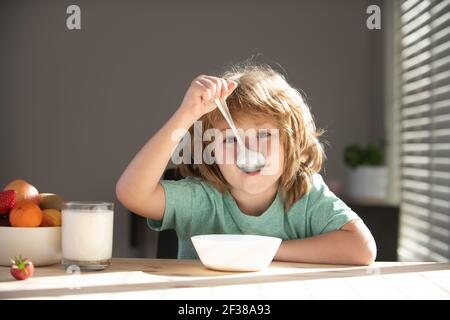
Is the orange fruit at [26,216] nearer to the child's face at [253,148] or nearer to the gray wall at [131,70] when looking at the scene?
the child's face at [253,148]

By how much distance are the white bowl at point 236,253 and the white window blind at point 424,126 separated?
58.0 inches

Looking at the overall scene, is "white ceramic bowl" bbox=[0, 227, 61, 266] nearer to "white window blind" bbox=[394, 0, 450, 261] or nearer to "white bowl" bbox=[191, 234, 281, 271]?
"white bowl" bbox=[191, 234, 281, 271]

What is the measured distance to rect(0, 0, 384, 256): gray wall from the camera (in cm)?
374

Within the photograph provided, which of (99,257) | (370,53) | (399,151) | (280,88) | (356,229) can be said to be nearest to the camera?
(99,257)

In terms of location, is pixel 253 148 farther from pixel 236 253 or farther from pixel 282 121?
pixel 236 253

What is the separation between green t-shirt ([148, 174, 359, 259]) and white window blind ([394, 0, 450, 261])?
1149 millimetres

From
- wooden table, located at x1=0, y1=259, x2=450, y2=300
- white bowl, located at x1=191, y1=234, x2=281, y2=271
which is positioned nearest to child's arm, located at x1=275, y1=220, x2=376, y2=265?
wooden table, located at x1=0, y1=259, x2=450, y2=300

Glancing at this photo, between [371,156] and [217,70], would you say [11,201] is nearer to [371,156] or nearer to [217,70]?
[371,156]

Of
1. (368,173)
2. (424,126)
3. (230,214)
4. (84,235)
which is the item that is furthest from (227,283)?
(368,173)

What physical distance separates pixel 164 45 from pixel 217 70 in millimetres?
339

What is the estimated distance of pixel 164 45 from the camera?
12.4 feet

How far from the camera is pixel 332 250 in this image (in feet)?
3.81

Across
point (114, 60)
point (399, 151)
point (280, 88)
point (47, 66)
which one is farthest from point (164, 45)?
point (280, 88)

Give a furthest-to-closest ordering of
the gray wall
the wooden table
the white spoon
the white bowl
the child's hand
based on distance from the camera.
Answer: the gray wall < the white spoon < the child's hand < the white bowl < the wooden table
